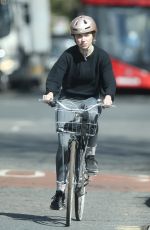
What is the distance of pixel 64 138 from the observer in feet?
29.1

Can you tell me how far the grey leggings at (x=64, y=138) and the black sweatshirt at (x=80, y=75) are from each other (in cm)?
8

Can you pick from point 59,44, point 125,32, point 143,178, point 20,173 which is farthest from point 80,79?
point 59,44

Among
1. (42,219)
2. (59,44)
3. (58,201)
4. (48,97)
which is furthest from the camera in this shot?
(59,44)

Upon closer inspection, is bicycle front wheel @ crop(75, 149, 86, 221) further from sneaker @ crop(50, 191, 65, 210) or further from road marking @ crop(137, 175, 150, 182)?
road marking @ crop(137, 175, 150, 182)

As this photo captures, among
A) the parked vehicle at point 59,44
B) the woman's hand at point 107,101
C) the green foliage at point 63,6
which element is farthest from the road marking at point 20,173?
the green foliage at point 63,6

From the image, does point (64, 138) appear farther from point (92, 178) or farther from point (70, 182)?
point (92, 178)

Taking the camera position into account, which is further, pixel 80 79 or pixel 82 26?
pixel 80 79

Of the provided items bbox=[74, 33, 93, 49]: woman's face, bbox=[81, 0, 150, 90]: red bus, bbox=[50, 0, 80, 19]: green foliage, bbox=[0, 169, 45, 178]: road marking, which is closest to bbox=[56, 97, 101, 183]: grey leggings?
bbox=[74, 33, 93, 49]: woman's face

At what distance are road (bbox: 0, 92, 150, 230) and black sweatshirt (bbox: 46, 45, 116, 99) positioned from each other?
47.1 inches

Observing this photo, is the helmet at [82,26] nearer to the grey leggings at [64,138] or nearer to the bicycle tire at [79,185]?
the grey leggings at [64,138]

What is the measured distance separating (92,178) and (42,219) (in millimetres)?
2973

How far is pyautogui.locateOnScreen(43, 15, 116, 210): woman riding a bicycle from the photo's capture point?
8.81 meters

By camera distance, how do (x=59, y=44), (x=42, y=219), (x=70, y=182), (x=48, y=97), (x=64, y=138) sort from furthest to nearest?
(x=59, y=44) → (x=42, y=219) → (x=64, y=138) → (x=48, y=97) → (x=70, y=182)

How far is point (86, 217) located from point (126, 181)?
8.67ft
